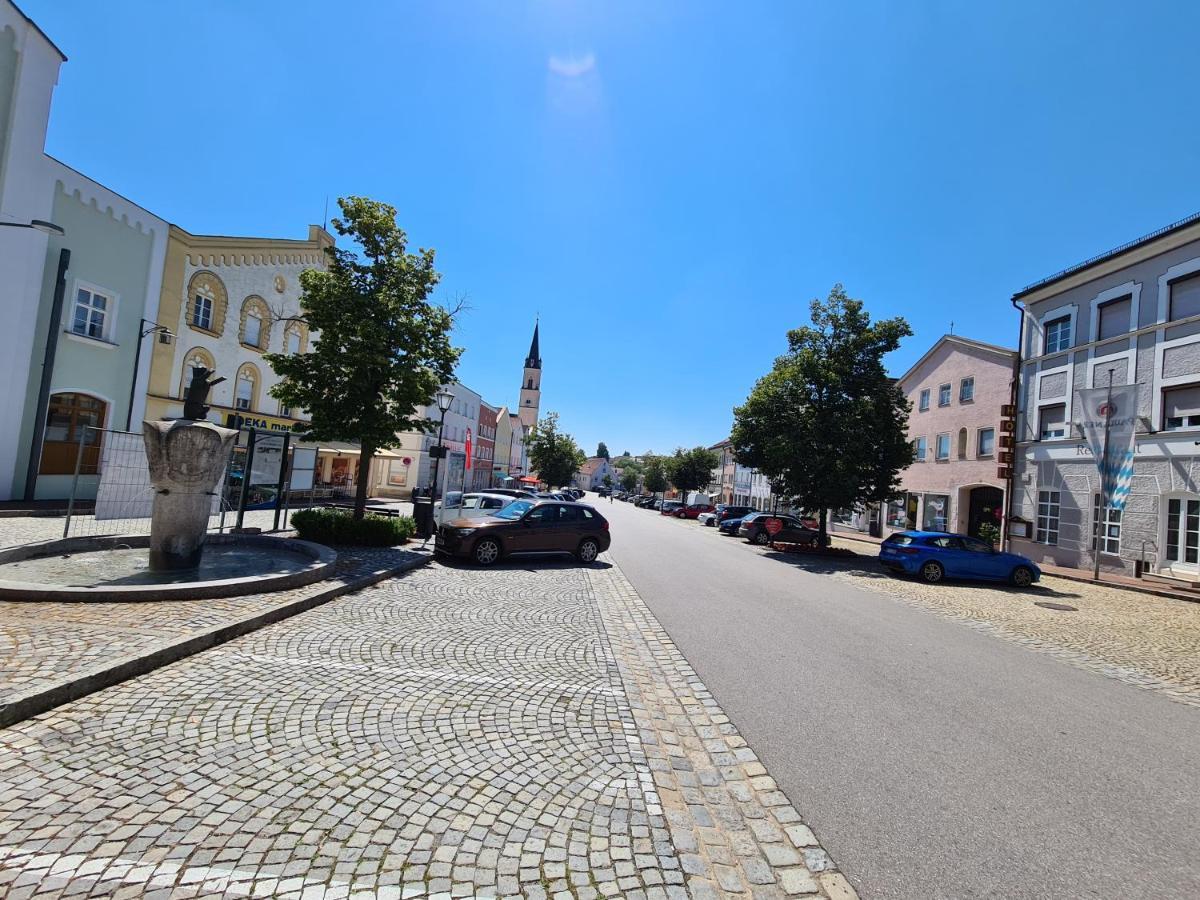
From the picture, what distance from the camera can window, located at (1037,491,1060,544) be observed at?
20.0 metres

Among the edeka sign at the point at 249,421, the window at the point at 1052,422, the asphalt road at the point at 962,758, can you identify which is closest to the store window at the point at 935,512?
the window at the point at 1052,422

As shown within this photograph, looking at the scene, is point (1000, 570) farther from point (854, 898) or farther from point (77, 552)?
point (77, 552)

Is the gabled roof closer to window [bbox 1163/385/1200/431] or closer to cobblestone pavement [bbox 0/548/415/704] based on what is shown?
window [bbox 1163/385/1200/431]

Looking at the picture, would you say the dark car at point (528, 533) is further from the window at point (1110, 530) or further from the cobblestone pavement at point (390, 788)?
the window at point (1110, 530)

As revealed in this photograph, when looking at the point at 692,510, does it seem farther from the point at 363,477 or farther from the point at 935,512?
the point at 363,477

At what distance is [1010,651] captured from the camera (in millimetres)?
7777

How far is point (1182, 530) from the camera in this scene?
16.0 meters

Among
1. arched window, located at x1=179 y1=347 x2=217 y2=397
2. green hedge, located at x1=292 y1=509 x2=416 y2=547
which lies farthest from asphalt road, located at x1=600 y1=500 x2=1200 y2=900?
arched window, located at x1=179 y1=347 x2=217 y2=397

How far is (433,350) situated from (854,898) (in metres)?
12.7

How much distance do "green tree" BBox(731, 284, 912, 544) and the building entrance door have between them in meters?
7.38

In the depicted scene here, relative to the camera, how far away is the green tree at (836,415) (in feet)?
63.7

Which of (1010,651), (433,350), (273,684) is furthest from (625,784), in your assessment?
(433,350)

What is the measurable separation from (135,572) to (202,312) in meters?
18.3

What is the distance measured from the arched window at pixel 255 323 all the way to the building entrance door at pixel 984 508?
32513 mm
